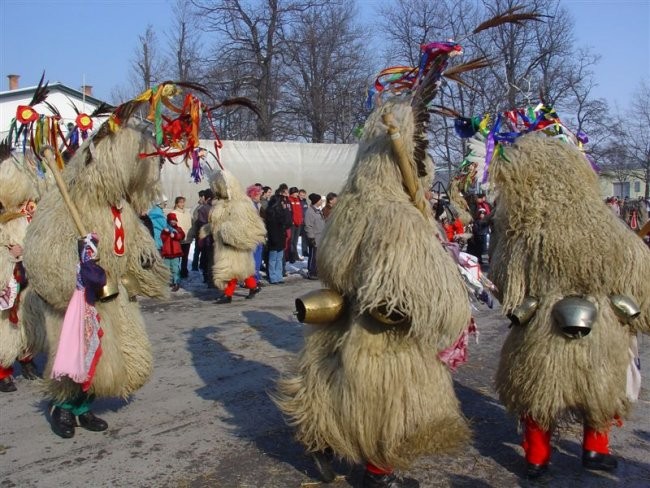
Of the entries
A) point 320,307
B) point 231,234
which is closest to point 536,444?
point 320,307

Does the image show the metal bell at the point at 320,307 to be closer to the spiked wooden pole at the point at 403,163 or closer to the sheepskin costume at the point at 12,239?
the spiked wooden pole at the point at 403,163

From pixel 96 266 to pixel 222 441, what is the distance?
1528 millimetres

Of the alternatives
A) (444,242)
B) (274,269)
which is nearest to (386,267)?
(444,242)

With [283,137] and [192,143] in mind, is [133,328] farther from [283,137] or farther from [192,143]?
[283,137]

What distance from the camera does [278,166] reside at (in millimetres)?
19141

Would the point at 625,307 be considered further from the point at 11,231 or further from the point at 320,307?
the point at 11,231

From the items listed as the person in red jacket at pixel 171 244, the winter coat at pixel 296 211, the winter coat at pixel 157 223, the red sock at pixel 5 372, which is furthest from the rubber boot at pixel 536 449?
the winter coat at pixel 296 211

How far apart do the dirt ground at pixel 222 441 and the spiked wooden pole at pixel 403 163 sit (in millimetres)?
1757

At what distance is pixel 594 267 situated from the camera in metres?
4.19

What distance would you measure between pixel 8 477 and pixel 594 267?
153 inches

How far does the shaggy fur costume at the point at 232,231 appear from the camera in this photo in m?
10.8

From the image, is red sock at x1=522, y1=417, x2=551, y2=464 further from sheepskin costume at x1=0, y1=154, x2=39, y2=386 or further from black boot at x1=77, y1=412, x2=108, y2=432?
sheepskin costume at x1=0, y1=154, x2=39, y2=386

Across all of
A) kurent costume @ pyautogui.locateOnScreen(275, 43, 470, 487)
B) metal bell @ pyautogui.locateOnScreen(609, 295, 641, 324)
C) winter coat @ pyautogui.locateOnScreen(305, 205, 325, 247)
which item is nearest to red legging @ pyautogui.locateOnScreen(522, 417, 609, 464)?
kurent costume @ pyautogui.locateOnScreen(275, 43, 470, 487)

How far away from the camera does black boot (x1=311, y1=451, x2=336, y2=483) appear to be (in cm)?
409
